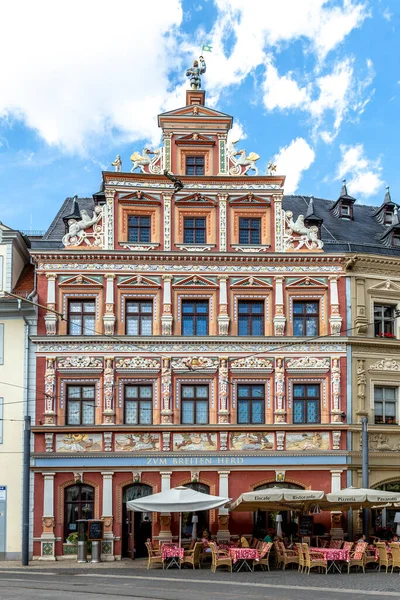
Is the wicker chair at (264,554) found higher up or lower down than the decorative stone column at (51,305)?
lower down

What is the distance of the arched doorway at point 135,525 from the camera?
3609 centimetres

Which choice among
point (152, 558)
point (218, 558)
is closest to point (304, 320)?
point (218, 558)

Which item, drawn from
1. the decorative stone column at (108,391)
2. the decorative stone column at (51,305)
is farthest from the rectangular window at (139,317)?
the decorative stone column at (51,305)

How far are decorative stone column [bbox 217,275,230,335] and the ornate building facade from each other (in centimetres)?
5

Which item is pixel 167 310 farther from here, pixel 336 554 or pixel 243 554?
pixel 336 554

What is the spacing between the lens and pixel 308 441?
1453 inches

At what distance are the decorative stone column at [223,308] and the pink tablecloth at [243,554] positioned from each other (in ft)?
32.2

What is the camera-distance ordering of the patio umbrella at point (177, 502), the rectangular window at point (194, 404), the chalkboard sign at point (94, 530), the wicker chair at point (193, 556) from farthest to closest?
the rectangular window at point (194, 404)
the chalkboard sign at point (94, 530)
the wicker chair at point (193, 556)
the patio umbrella at point (177, 502)

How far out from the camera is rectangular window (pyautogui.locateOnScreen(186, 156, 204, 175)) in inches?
1539

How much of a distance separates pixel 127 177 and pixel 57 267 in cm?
488

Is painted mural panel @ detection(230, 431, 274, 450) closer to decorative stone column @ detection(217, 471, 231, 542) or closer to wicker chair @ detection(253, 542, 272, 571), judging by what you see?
decorative stone column @ detection(217, 471, 231, 542)

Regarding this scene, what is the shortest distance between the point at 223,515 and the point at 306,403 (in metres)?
5.77

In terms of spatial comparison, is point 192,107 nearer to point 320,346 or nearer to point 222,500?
point 320,346

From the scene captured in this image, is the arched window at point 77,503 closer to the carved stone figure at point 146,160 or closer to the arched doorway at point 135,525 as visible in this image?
the arched doorway at point 135,525
